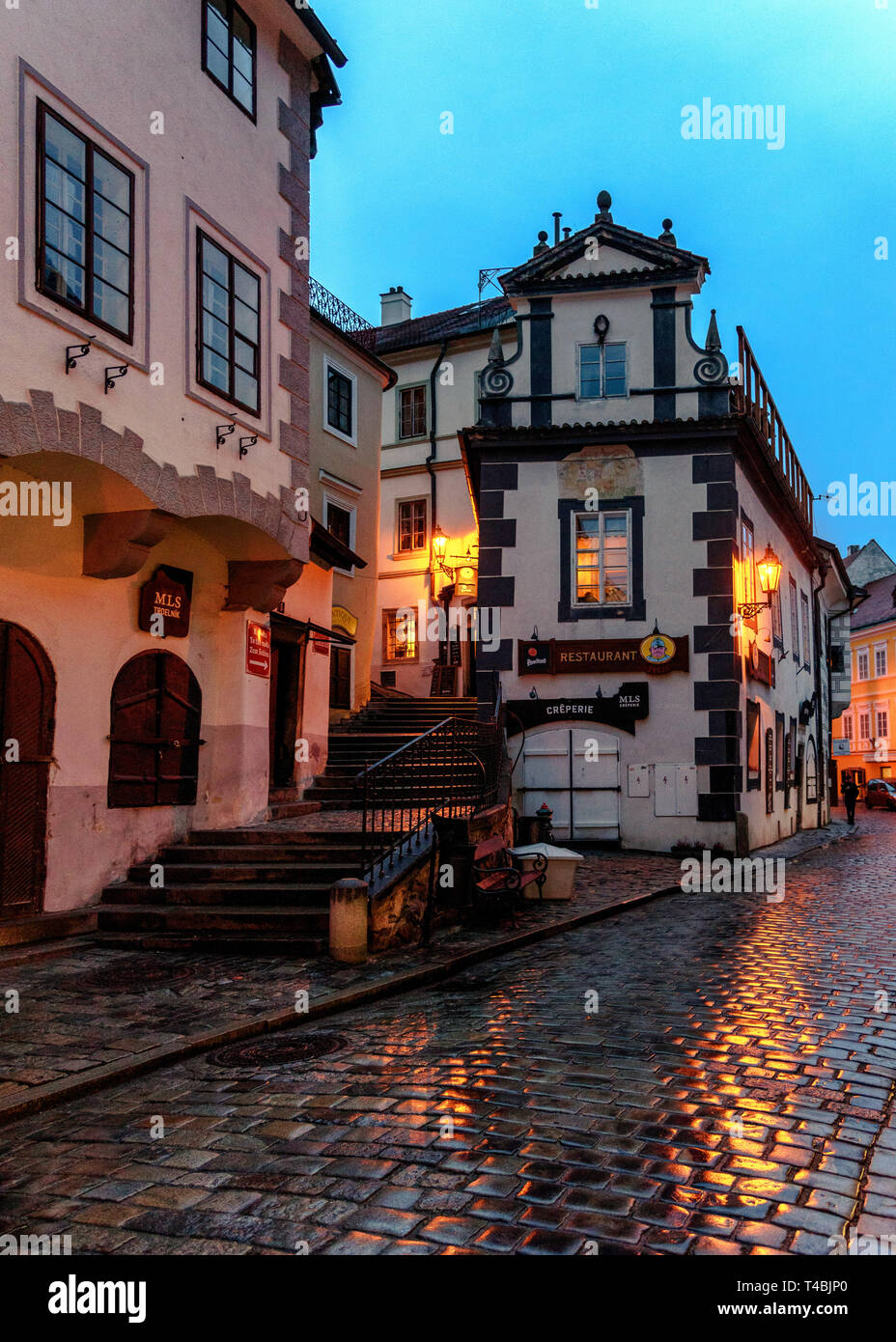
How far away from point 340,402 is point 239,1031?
21825 millimetres

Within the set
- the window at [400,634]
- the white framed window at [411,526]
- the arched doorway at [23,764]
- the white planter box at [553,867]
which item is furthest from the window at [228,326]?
the white framed window at [411,526]

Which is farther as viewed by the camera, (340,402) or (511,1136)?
(340,402)

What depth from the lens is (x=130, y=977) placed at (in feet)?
27.3

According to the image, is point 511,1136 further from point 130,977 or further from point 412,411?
point 412,411

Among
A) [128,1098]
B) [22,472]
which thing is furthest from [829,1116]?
[22,472]

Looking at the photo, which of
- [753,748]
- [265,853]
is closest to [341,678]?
[753,748]

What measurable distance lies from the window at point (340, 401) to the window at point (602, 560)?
8.56m

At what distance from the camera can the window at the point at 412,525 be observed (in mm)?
31312

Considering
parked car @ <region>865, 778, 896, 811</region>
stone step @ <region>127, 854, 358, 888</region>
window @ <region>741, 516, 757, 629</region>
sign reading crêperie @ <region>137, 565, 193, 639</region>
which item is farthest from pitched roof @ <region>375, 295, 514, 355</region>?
parked car @ <region>865, 778, 896, 811</region>

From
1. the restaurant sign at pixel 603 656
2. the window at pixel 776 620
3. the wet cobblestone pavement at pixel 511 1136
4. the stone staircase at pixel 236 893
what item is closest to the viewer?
the wet cobblestone pavement at pixel 511 1136

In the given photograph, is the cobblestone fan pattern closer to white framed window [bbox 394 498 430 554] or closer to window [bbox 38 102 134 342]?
window [bbox 38 102 134 342]

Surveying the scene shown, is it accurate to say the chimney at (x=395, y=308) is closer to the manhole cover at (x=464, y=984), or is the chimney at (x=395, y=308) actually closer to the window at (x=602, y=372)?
the window at (x=602, y=372)
